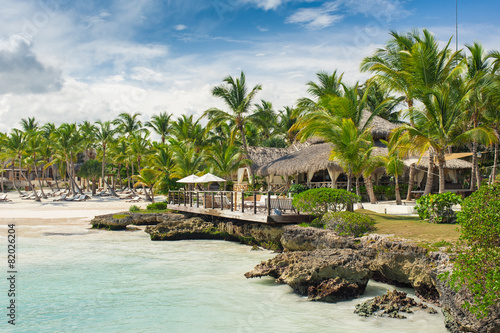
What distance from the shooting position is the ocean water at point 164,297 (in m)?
6.87

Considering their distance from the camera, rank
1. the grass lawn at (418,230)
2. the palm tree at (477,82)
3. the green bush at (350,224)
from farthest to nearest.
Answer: the palm tree at (477,82), the green bush at (350,224), the grass lawn at (418,230)

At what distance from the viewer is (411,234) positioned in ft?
29.8

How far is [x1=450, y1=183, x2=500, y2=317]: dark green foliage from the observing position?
5281 millimetres

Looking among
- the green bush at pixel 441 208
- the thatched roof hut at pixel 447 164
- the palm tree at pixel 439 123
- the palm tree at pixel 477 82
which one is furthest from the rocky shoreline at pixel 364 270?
the thatched roof hut at pixel 447 164

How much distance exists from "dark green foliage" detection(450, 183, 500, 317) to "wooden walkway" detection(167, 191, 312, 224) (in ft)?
22.1

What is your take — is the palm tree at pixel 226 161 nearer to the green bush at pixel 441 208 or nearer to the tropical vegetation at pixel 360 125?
the tropical vegetation at pixel 360 125

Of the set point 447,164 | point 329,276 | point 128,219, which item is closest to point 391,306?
point 329,276

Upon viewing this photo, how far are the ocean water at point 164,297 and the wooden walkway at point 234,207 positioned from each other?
48.2 inches

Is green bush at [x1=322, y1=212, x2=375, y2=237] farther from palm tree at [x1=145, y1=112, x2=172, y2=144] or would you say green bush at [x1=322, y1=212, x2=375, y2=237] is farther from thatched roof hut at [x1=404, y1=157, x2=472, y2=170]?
palm tree at [x1=145, y1=112, x2=172, y2=144]

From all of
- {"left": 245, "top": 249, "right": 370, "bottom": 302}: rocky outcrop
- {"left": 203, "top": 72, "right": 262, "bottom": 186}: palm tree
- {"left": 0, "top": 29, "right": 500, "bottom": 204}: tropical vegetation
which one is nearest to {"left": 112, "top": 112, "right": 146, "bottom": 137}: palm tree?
{"left": 0, "top": 29, "right": 500, "bottom": 204}: tropical vegetation

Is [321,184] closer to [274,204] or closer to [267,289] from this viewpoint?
[274,204]

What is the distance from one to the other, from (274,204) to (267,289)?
493 centimetres

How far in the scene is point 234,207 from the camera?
623 inches

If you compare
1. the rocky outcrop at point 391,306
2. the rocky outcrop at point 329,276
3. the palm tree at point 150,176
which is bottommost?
the rocky outcrop at point 391,306
